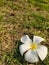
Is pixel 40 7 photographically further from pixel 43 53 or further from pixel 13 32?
pixel 43 53

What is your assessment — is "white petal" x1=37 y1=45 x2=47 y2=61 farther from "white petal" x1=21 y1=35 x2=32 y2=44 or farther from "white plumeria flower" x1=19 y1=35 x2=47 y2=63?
"white petal" x1=21 y1=35 x2=32 y2=44

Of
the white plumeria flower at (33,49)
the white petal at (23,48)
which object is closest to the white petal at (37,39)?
the white plumeria flower at (33,49)

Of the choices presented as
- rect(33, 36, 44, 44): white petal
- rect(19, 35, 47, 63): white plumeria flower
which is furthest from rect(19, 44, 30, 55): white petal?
rect(33, 36, 44, 44): white petal

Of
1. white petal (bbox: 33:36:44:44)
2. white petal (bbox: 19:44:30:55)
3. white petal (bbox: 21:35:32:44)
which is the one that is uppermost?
white petal (bbox: 33:36:44:44)

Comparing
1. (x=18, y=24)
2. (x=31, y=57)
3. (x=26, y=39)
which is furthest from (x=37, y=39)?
(x=18, y=24)

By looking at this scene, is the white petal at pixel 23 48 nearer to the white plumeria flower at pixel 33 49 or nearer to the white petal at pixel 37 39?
the white plumeria flower at pixel 33 49
